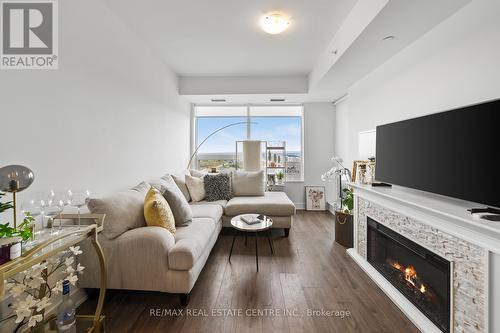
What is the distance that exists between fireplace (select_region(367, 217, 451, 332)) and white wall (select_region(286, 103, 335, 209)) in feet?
8.60

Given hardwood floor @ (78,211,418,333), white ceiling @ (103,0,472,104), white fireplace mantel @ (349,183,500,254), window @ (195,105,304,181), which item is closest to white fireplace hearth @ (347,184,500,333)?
white fireplace mantel @ (349,183,500,254)

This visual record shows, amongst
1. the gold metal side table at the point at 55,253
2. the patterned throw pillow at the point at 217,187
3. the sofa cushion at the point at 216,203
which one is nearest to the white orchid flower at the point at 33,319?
the gold metal side table at the point at 55,253

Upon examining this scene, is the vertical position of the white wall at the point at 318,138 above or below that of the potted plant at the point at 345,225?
above

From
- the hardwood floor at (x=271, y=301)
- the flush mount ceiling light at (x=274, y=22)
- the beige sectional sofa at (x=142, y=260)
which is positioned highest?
the flush mount ceiling light at (x=274, y=22)

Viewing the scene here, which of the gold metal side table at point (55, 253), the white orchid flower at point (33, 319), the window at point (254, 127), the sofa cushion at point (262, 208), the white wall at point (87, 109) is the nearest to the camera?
the gold metal side table at point (55, 253)

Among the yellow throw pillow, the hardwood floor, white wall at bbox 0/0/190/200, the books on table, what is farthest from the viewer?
the books on table

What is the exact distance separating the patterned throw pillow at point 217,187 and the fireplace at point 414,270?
2268mm

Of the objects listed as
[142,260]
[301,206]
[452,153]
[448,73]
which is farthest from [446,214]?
[301,206]

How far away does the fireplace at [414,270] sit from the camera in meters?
1.50

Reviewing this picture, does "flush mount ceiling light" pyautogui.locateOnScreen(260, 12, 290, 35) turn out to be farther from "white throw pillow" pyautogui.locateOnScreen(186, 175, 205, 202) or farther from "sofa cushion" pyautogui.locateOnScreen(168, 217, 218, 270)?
"white throw pillow" pyautogui.locateOnScreen(186, 175, 205, 202)

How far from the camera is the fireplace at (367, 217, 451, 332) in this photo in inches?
58.9

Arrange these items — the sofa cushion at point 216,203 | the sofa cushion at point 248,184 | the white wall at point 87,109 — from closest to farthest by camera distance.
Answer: the white wall at point 87,109 < the sofa cushion at point 216,203 < the sofa cushion at point 248,184

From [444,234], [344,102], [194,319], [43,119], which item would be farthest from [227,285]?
[344,102]

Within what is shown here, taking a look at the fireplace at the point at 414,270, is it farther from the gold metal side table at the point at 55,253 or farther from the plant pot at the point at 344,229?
the gold metal side table at the point at 55,253
